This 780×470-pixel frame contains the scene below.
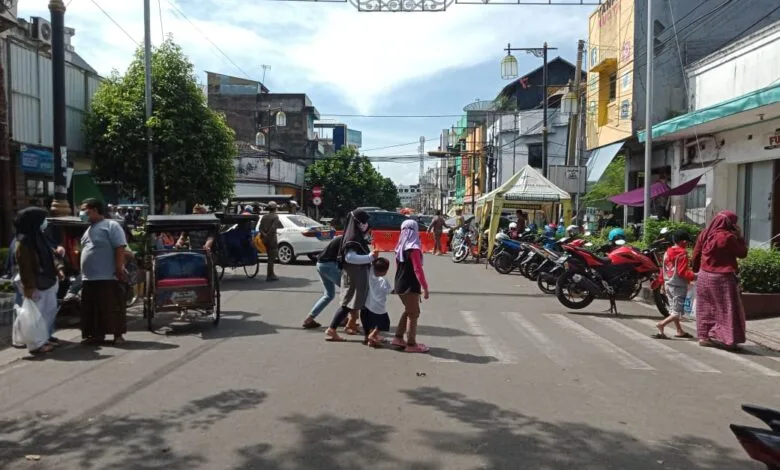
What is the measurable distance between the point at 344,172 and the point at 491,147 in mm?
12889

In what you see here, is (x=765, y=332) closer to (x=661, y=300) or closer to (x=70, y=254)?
(x=661, y=300)

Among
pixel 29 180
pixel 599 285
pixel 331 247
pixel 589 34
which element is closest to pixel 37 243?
pixel 331 247

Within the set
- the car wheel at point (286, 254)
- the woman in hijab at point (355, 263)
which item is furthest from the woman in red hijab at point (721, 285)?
the car wheel at point (286, 254)

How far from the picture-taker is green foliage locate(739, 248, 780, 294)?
10422mm

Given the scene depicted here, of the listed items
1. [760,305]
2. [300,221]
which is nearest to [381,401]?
[760,305]

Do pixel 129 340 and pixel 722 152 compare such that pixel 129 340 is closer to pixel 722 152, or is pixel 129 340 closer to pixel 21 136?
pixel 21 136

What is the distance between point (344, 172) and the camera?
53.8 m

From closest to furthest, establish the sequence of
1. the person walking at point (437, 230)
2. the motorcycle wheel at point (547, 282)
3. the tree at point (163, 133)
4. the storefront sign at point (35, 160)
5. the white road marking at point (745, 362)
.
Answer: the white road marking at point (745, 362) < the motorcycle wheel at point (547, 282) < the storefront sign at point (35, 160) < the tree at point (163, 133) < the person walking at point (437, 230)

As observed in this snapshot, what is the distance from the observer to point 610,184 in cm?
2661

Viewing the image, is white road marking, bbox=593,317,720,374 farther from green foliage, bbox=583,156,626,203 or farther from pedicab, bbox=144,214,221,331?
green foliage, bbox=583,156,626,203

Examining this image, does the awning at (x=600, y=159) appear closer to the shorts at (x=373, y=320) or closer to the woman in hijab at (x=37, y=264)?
the shorts at (x=373, y=320)

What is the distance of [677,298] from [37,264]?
8.15 m

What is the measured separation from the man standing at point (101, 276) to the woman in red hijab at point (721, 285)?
23.9 feet

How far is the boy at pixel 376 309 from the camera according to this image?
7.86 meters
